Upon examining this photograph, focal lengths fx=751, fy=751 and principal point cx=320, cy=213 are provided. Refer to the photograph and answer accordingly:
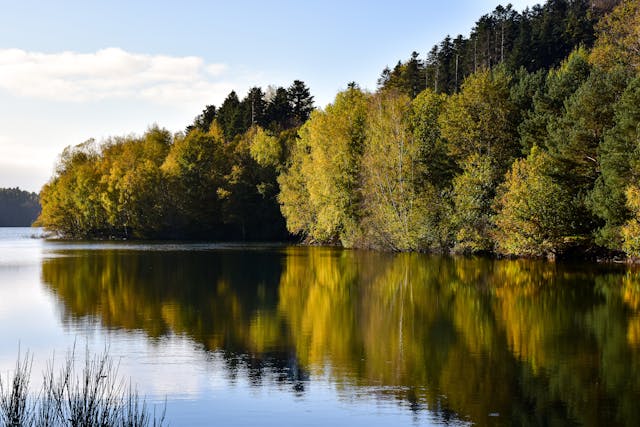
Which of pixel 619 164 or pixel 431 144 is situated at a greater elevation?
pixel 431 144

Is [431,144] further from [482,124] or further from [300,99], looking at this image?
[300,99]

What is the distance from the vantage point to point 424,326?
2322 cm

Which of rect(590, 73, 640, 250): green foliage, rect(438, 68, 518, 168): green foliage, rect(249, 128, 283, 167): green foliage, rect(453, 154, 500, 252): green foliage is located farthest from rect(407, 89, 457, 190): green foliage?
rect(249, 128, 283, 167): green foliage

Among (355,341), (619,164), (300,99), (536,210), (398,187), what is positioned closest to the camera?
(355,341)

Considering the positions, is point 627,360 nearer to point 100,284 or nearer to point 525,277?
point 525,277

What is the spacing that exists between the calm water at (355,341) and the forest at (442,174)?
10.5 meters

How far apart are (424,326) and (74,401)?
14.4 metres

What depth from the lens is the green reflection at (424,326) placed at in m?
14.6

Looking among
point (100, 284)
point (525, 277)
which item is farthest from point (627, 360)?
point (100, 284)

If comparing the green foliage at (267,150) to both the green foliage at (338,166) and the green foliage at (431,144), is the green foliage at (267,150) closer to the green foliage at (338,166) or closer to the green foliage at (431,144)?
the green foliage at (338,166)

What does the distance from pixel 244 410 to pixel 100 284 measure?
25751 mm

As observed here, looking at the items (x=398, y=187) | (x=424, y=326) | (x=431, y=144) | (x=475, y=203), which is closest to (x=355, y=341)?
(x=424, y=326)

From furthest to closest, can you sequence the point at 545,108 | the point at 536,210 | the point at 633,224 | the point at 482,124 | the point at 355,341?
the point at 482,124 < the point at 545,108 < the point at 536,210 < the point at 633,224 < the point at 355,341

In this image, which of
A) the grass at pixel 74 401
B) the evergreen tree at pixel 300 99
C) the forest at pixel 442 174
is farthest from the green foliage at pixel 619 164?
the evergreen tree at pixel 300 99
